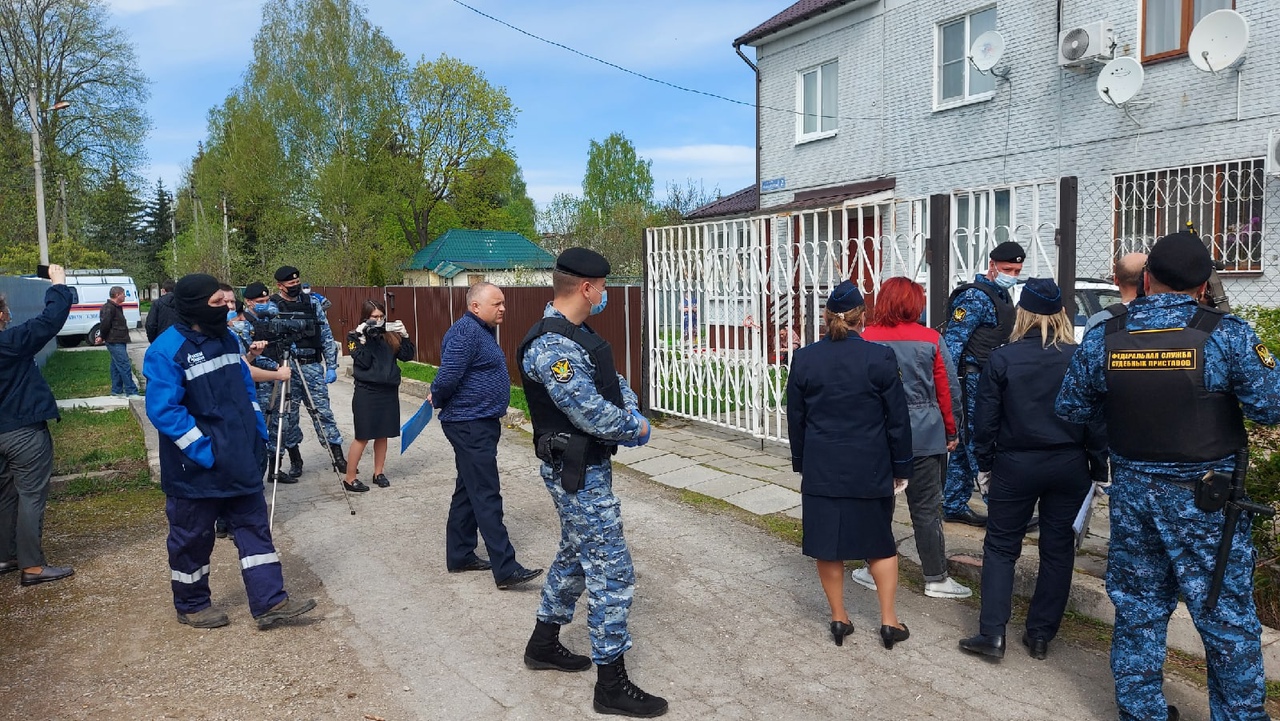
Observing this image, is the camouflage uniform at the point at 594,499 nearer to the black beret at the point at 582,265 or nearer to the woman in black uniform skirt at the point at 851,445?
the black beret at the point at 582,265

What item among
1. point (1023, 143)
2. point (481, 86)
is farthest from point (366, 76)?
point (1023, 143)

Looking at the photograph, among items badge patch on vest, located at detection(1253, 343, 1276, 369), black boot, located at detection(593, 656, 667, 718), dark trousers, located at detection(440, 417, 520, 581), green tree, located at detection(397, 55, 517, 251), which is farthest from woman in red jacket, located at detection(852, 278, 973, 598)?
green tree, located at detection(397, 55, 517, 251)

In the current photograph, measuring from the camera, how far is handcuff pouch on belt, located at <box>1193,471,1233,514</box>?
303 cm

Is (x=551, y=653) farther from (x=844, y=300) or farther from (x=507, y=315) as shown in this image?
(x=507, y=315)

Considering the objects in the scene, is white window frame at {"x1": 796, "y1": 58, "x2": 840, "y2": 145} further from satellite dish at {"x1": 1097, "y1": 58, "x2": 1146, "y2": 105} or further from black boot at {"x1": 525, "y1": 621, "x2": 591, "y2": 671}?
black boot at {"x1": 525, "y1": 621, "x2": 591, "y2": 671}

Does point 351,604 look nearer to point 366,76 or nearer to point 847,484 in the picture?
point 847,484

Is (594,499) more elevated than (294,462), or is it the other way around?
(594,499)

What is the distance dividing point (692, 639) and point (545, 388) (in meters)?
1.65

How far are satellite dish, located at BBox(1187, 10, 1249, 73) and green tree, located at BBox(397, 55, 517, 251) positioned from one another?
3770 centimetres

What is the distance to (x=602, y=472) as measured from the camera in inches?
145

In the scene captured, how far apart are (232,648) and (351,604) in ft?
2.30

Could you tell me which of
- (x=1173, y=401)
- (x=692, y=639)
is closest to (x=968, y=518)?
(x=692, y=639)

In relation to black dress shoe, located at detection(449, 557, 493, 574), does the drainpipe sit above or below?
above

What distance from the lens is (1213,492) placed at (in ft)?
9.98
